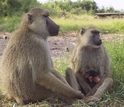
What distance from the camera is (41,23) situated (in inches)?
185

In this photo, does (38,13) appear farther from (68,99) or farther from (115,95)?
(115,95)

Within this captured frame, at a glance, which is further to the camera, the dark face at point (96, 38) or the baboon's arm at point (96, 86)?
the dark face at point (96, 38)

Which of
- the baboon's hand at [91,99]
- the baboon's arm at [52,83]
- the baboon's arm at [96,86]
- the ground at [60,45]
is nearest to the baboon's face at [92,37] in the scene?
the baboon's arm at [96,86]

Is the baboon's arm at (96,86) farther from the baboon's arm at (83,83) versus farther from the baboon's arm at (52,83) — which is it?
the baboon's arm at (52,83)

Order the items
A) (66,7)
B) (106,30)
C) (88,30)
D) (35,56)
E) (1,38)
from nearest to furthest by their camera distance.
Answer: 1. (35,56)
2. (88,30)
3. (1,38)
4. (106,30)
5. (66,7)

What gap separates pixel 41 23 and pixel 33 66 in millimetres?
656

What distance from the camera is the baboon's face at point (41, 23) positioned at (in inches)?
184

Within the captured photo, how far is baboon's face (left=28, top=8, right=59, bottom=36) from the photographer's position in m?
4.67

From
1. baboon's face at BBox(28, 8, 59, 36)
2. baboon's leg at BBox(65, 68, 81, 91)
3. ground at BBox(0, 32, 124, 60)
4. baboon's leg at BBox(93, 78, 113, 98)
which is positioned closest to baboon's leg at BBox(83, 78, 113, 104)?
baboon's leg at BBox(93, 78, 113, 98)

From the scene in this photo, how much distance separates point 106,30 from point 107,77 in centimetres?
1488

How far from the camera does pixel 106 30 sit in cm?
1984

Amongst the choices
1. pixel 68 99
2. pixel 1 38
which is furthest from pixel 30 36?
pixel 1 38

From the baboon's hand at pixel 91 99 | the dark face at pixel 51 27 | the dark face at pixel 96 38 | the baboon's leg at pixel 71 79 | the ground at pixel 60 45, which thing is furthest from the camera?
the ground at pixel 60 45

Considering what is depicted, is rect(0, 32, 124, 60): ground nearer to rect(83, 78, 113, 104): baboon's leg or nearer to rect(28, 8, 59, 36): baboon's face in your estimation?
rect(83, 78, 113, 104): baboon's leg
